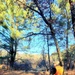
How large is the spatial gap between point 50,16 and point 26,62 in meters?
25.8

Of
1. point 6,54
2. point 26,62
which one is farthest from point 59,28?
point 26,62

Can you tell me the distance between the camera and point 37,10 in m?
18.6

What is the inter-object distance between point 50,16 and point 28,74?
30.6 feet

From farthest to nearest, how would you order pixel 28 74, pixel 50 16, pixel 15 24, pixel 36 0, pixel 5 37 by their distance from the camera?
1. pixel 5 37
2. pixel 15 24
3. pixel 28 74
4. pixel 50 16
5. pixel 36 0

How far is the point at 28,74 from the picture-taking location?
27.6m

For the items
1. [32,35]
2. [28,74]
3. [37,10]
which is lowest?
[28,74]

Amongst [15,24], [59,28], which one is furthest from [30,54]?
[59,28]

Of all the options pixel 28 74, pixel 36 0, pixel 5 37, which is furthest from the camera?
pixel 5 37

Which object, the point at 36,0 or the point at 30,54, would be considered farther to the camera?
the point at 30,54

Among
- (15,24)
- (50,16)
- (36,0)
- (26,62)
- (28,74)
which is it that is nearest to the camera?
(36,0)

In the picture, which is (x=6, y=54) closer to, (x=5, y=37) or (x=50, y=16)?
(x=5, y=37)

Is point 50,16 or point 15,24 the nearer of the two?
point 50,16

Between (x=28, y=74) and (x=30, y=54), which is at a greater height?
(x=30, y=54)

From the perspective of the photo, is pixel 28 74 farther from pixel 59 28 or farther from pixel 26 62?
pixel 26 62
